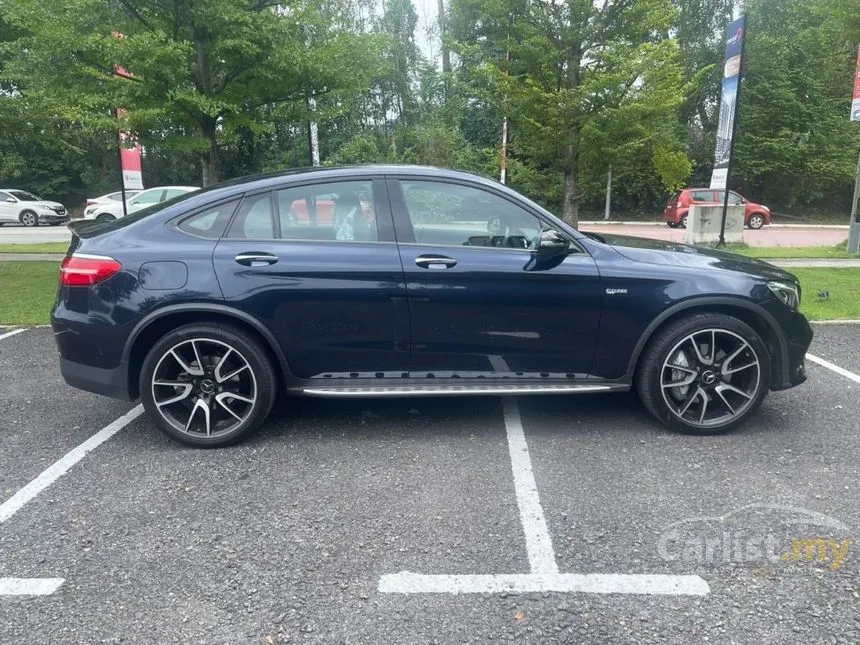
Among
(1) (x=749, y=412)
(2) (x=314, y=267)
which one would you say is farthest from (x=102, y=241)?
(1) (x=749, y=412)

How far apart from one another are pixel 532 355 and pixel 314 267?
1432 mm

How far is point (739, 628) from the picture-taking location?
2.37 m

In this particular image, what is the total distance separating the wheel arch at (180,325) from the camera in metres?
3.82

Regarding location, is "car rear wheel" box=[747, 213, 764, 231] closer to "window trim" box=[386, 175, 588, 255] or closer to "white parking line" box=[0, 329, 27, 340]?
"window trim" box=[386, 175, 588, 255]

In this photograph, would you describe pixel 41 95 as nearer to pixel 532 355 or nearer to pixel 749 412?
pixel 532 355

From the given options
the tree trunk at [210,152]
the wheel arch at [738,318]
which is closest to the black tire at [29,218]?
the tree trunk at [210,152]

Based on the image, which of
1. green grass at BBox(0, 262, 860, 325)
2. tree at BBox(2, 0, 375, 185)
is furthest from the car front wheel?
tree at BBox(2, 0, 375, 185)

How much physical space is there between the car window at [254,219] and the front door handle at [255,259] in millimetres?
148

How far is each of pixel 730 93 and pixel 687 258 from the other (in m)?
11.3

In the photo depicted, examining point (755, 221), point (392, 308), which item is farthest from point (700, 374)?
point (755, 221)

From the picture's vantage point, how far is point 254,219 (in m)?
4.00

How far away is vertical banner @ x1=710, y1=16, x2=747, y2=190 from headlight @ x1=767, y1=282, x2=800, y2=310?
10.5m

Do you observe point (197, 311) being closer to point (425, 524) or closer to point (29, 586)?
point (29, 586)

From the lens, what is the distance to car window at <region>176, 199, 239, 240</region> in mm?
3955
